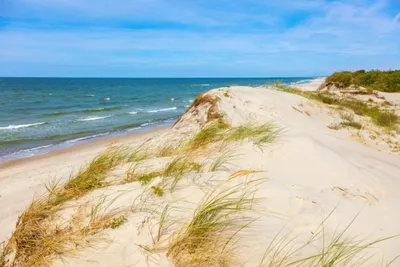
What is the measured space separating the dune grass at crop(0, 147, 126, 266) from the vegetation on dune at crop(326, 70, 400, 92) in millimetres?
25762

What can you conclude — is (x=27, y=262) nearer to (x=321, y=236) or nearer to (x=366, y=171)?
(x=321, y=236)

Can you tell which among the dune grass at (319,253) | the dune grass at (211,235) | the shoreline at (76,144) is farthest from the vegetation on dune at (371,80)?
the dune grass at (211,235)

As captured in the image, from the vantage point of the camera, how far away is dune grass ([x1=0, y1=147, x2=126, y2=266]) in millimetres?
2994

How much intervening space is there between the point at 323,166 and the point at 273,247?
3.15m

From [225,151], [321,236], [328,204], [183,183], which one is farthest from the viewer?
[225,151]

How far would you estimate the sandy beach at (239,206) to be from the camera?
2.91 metres

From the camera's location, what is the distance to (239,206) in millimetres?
3527

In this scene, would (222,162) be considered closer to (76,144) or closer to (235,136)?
(235,136)

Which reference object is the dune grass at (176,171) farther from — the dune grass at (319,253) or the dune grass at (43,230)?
the dune grass at (319,253)

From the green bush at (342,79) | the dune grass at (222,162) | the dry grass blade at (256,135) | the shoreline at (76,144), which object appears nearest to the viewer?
the dune grass at (222,162)

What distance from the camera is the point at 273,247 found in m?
2.93

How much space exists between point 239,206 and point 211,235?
652 mm

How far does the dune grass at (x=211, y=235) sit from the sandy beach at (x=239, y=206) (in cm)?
1

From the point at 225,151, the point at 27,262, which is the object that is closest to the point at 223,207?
the point at 27,262
